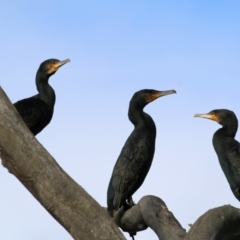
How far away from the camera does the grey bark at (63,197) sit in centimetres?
343

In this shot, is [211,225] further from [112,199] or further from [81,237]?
[112,199]

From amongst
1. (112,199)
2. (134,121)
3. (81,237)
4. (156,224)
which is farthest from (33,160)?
(134,121)

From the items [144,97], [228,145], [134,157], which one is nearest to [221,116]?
[228,145]

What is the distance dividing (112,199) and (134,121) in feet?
2.99

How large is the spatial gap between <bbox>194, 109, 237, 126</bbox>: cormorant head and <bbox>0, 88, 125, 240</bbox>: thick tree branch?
3.83m

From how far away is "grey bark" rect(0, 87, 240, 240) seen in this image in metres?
3.43

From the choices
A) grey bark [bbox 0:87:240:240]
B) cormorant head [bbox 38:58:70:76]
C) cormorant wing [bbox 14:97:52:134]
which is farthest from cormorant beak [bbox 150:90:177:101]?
grey bark [bbox 0:87:240:240]

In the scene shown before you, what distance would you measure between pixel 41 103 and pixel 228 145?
6.63 feet

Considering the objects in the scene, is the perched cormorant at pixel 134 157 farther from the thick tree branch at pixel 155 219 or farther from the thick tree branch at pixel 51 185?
the thick tree branch at pixel 51 185

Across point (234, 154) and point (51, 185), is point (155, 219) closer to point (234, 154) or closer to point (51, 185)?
point (51, 185)

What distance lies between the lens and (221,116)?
24.1ft

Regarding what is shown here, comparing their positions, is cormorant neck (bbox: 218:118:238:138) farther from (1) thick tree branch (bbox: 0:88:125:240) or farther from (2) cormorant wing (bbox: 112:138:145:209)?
(1) thick tree branch (bbox: 0:88:125:240)

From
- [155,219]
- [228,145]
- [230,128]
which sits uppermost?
[230,128]

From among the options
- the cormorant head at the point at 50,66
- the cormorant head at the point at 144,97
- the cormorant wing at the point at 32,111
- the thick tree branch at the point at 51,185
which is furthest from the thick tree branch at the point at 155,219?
the cormorant head at the point at 50,66
